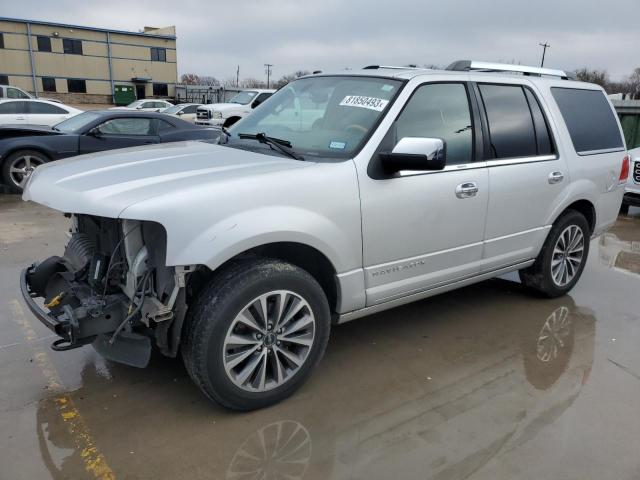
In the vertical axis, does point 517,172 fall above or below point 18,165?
above

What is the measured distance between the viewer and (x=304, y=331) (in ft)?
10.2

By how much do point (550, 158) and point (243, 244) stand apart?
2.84m

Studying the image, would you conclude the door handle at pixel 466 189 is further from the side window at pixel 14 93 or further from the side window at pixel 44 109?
the side window at pixel 14 93

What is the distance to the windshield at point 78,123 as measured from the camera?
937cm

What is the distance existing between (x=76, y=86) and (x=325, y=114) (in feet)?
180

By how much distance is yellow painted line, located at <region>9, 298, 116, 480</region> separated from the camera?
8.45ft

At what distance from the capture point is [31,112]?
42.5 ft

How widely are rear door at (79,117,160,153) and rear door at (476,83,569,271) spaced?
694 centimetres

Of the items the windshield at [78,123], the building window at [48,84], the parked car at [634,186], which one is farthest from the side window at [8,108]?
the building window at [48,84]

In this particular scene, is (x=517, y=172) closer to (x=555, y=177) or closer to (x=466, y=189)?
(x=555, y=177)

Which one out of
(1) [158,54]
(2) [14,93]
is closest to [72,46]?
(1) [158,54]

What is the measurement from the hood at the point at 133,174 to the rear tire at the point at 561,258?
2.60 metres

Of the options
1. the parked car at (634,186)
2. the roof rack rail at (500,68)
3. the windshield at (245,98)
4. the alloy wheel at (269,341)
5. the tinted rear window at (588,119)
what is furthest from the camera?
the windshield at (245,98)

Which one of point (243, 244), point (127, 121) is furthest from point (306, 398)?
point (127, 121)
